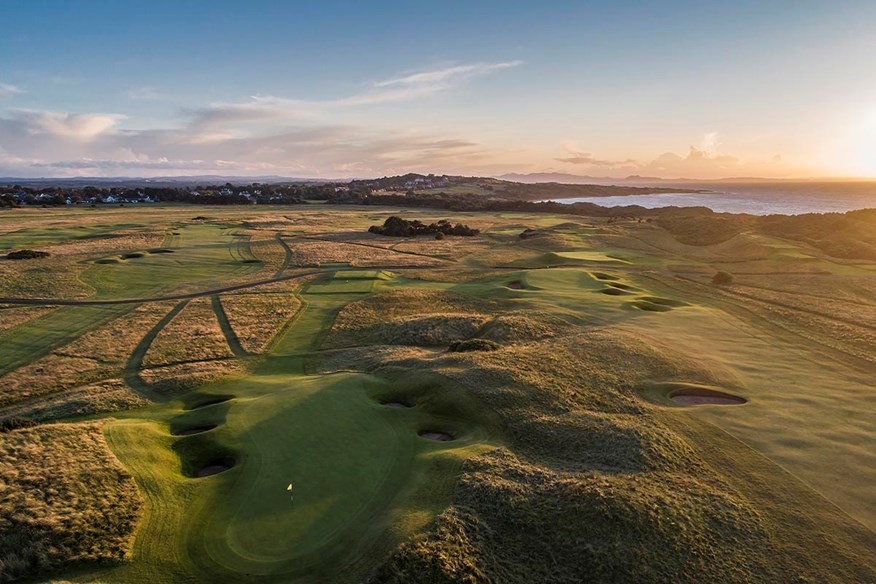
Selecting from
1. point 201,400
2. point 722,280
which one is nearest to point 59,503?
point 201,400

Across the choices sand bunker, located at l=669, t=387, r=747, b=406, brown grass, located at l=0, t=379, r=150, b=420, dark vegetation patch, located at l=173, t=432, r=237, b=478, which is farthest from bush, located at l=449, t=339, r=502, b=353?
brown grass, located at l=0, t=379, r=150, b=420

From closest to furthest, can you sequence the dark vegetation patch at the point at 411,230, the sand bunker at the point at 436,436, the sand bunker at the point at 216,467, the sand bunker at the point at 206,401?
the sand bunker at the point at 216,467, the sand bunker at the point at 436,436, the sand bunker at the point at 206,401, the dark vegetation patch at the point at 411,230

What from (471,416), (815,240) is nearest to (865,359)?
(471,416)

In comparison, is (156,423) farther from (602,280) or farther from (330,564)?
(602,280)

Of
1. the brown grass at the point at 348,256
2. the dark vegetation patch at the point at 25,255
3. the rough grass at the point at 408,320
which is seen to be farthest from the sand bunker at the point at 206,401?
the dark vegetation patch at the point at 25,255

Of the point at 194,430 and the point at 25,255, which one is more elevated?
the point at 25,255

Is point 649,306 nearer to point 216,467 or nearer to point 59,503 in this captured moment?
point 216,467

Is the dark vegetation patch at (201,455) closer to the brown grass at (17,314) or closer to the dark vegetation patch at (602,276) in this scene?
the brown grass at (17,314)
